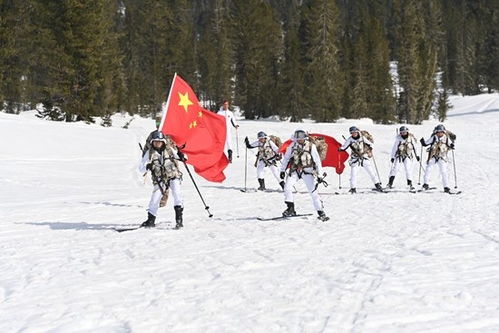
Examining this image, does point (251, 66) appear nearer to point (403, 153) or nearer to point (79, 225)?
point (403, 153)

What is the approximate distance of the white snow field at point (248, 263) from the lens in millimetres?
5438

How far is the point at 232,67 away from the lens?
6419cm

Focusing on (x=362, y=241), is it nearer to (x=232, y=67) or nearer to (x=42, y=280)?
(x=42, y=280)

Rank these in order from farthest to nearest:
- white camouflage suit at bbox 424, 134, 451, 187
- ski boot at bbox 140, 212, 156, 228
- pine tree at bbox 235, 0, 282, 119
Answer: pine tree at bbox 235, 0, 282, 119, white camouflage suit at bbox 424, 134, 451, 187, ski boot at bbox 140, 212, 156, 228

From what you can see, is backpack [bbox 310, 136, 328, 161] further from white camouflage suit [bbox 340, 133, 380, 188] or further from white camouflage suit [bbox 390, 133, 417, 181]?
white camouflage suit [bbox 390, 133, 417, 181]

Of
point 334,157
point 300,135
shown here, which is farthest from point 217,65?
point 300,135

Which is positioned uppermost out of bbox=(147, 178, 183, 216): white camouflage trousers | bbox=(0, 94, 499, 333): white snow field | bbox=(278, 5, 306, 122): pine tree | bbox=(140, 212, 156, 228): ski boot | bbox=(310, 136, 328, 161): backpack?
bbox=(278, 5, 306, 122): pine tree

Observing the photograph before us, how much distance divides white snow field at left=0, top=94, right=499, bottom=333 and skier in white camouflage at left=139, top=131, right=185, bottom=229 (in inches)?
27.1

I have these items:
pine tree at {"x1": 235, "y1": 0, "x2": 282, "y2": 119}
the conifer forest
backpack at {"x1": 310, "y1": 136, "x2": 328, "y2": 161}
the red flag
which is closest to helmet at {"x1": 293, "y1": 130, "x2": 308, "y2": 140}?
backpack at {"x1": 310, "y1": 136, "x2": 328, "y2": 161}

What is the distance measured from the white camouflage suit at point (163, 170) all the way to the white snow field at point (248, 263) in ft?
2.60

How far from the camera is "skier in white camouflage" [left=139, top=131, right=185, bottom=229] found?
10.2 m

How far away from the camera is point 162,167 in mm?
10219

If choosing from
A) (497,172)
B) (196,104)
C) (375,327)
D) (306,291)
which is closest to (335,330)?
(375,327)

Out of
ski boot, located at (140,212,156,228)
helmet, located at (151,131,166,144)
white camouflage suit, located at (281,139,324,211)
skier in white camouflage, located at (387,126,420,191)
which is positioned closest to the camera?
helmet, located at (151,131,166,144)
